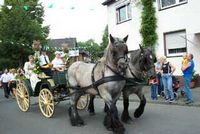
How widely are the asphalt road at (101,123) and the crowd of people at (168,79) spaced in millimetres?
919

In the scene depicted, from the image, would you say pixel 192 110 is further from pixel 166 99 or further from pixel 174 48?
pixel 174 48

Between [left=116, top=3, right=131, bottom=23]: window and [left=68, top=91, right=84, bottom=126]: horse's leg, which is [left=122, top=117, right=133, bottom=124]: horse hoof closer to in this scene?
[left=68, top=91, right=84, bottom=126]: horse's leg

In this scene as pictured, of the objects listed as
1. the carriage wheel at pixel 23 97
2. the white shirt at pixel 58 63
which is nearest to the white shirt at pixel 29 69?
the carriage wheel at pixel 23 97

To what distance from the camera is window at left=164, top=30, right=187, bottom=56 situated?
19.4 m

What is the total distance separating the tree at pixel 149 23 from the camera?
2111 cm

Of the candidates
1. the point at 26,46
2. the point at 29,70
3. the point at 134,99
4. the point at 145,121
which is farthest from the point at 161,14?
the point at 26,46

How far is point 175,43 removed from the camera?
19906 mm

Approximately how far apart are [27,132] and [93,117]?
232 cm

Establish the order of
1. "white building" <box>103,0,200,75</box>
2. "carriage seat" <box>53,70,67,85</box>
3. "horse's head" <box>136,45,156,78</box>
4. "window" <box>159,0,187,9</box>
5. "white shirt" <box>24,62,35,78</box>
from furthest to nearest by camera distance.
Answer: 1. "window" <box>159,0,187,9</box>
2. "white building" <box>103,0,200,75</box>
3. "white shirt" <box>24,62,35,78</box>
4. "carriage seat" <box>53,70,67,85</box>
5. "horse's head" <box>136,45,156,78</box>

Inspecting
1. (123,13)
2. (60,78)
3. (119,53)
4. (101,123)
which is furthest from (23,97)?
(123,13)

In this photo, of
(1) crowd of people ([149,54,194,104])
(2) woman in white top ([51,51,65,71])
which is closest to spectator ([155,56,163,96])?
Answer: (1) crowd of people ([149,54,194,104])

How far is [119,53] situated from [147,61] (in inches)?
56.5

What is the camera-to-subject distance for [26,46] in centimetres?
3747

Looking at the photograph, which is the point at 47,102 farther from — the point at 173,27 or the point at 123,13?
the point at 123,13
